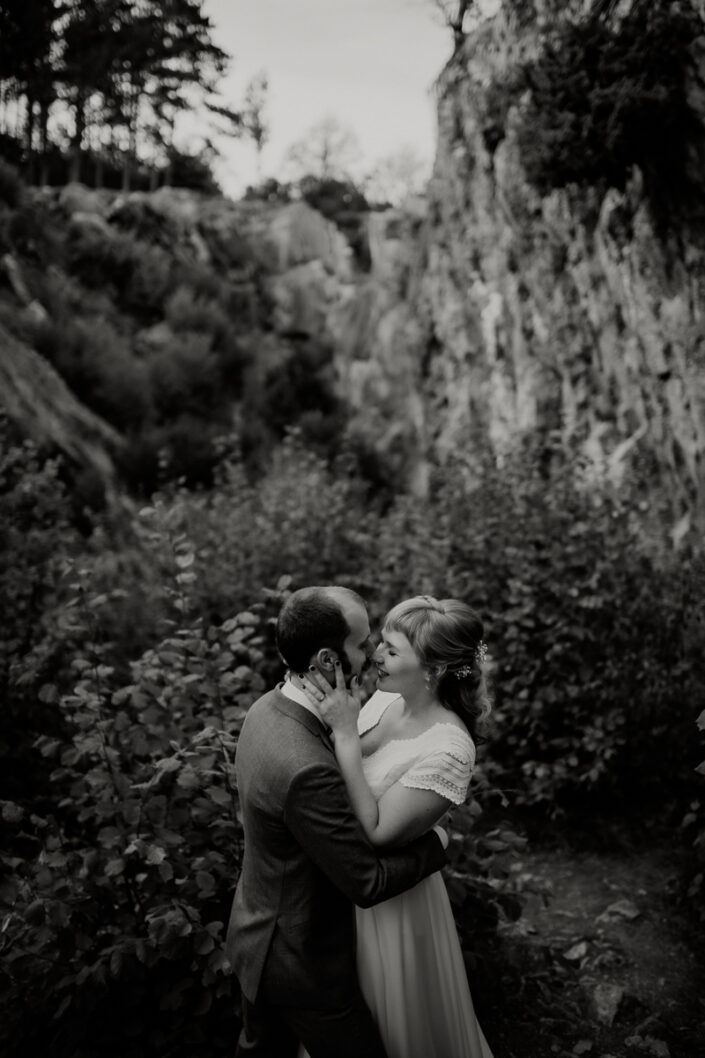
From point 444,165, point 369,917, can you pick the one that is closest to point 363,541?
point 369,917

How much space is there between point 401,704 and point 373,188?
122 ft

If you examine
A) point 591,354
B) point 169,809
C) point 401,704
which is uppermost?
point 591,354

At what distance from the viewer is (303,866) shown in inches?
81.0

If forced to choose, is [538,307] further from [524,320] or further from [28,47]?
[28,47]

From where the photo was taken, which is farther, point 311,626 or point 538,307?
point 538,307

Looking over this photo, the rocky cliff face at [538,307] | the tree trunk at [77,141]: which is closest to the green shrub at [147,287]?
the tree trunk at [77,141]

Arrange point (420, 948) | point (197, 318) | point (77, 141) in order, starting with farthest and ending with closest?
point (77, 141) → point (197, 318) → point (420, 948)

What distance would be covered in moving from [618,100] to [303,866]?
Answer: 6566 millimetres

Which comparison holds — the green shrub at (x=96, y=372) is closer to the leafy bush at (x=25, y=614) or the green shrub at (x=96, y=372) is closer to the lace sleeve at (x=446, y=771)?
the leafy bush at (x=25, y=614)

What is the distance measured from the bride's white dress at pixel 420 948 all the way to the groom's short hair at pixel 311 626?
1.36 ft

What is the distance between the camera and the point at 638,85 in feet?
20.5

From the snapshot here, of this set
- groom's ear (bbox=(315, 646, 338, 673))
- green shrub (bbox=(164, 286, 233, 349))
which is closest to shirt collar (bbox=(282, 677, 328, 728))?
groom's ear (bbox=(315, 646, 338, 673))

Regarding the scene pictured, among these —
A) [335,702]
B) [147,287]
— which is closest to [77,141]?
[147,287]

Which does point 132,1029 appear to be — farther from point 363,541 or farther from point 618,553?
point 363,541
